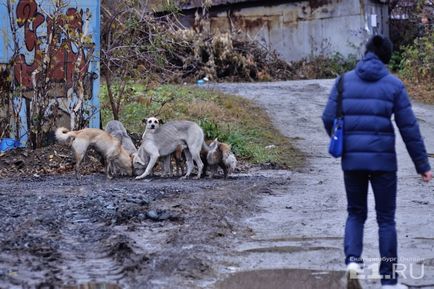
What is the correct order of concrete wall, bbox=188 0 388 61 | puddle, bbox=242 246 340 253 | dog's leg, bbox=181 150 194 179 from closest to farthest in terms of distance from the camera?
puddle, bbox=242 246 340 253 → dog's leg, bbox=181 150 194 179 → concrete wall, bbox=188 0 388 61

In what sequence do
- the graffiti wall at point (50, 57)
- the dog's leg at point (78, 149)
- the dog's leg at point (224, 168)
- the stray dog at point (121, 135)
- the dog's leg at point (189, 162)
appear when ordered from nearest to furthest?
the dog's leg at point (224, 168) → the dog's leg at point (78, 149) → the dog's leg at point (189, 162) → the stray dog at point (121, 135) → the graffiti wall at point (50, 57)

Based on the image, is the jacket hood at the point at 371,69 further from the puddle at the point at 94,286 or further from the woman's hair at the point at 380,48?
the puddle at the point at 94,286

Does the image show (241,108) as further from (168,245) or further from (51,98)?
(168,245)

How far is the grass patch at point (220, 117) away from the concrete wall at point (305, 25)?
1164 cm

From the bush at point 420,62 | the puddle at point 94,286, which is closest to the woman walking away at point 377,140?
the puddle at point 94,286

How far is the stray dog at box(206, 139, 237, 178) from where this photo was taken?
14320mm

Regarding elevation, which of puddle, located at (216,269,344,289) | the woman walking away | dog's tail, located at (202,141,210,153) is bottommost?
puddle, located at (216,269,344,289)

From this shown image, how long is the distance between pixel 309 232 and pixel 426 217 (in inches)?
64.3

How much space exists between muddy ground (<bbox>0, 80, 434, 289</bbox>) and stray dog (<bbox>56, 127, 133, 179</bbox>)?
0.39m

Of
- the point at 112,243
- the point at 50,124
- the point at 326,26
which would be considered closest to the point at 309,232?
the point at 112,243

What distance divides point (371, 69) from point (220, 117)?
1403cm

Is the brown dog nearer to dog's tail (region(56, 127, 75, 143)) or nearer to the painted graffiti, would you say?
dog's tail (region(56, 127, 75, 143))

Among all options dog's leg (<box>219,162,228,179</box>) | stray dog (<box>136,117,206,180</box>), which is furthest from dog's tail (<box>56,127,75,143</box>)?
dog's leg (<box>219,162,228,179</box>)

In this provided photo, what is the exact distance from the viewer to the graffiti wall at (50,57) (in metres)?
16.3
